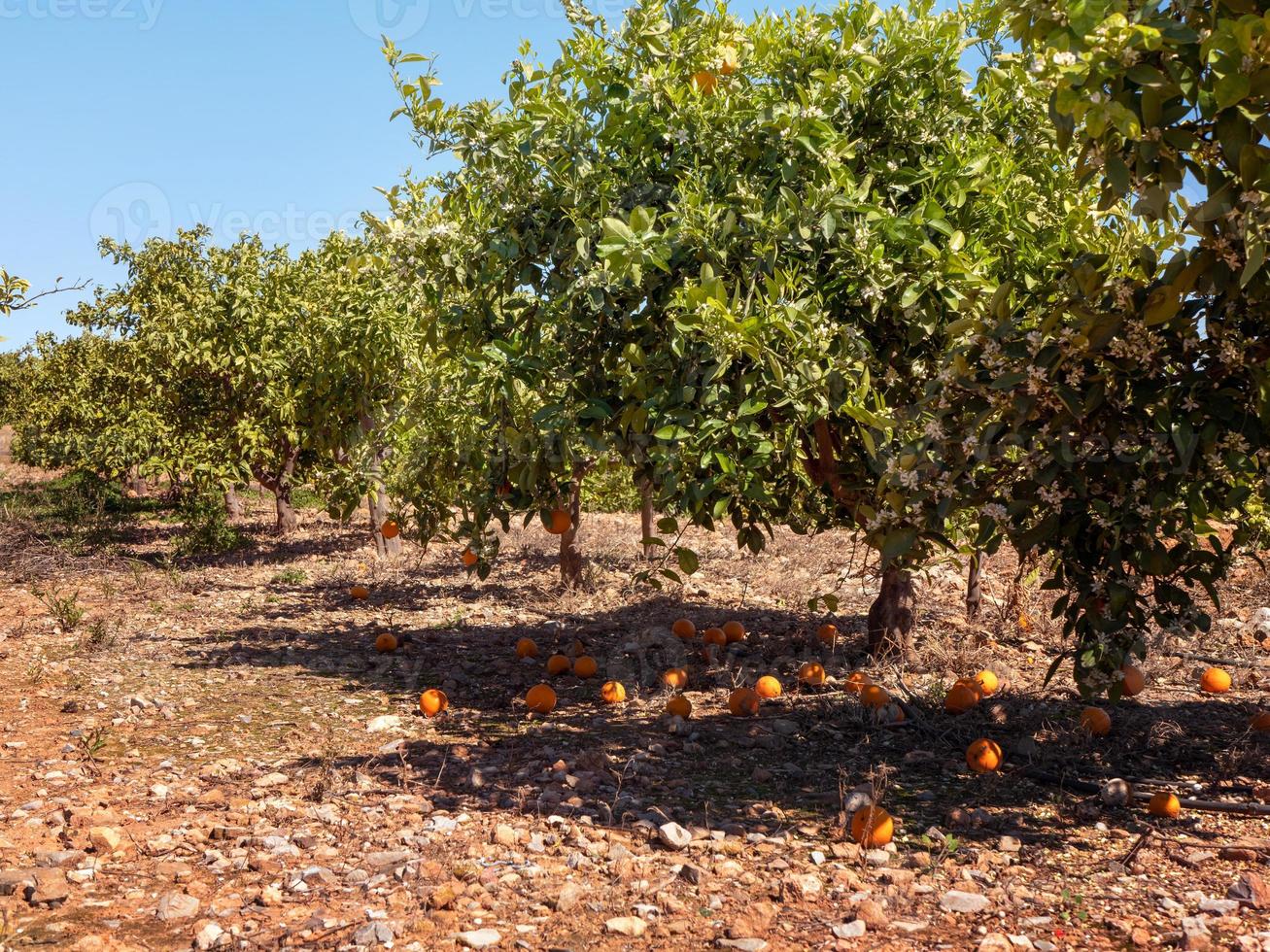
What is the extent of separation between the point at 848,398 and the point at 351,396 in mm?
9354

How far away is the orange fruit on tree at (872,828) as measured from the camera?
4.00 meters

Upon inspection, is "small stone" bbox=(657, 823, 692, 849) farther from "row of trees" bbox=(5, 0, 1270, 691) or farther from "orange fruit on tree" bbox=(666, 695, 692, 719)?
"orange fruit on tree" bbox=(666, 695, 692, 719)

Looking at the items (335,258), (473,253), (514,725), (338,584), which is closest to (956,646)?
(514,725)

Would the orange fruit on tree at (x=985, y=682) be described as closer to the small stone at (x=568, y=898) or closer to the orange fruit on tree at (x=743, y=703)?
the orange fruit on tree at (x=743, y=703)

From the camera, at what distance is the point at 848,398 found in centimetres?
454

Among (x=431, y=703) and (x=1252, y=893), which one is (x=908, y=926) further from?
(x=431, y=703)

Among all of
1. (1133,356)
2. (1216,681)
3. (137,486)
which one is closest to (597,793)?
(1133,356)

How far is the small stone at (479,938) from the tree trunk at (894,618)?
451 cm

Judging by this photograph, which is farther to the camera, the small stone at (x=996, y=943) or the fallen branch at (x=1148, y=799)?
the fallen branch at (x=1148, y=799)

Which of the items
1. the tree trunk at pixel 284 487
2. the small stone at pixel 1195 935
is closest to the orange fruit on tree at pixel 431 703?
the small stone at pixel 1195 935

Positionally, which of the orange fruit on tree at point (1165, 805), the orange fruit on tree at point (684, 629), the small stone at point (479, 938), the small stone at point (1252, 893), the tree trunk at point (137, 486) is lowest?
the small stone at point (479, 938)

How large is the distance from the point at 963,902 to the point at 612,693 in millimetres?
3280

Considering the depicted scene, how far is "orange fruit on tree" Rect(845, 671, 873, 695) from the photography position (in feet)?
20.0

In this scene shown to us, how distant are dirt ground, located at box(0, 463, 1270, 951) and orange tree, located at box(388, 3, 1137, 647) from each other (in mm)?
1191
